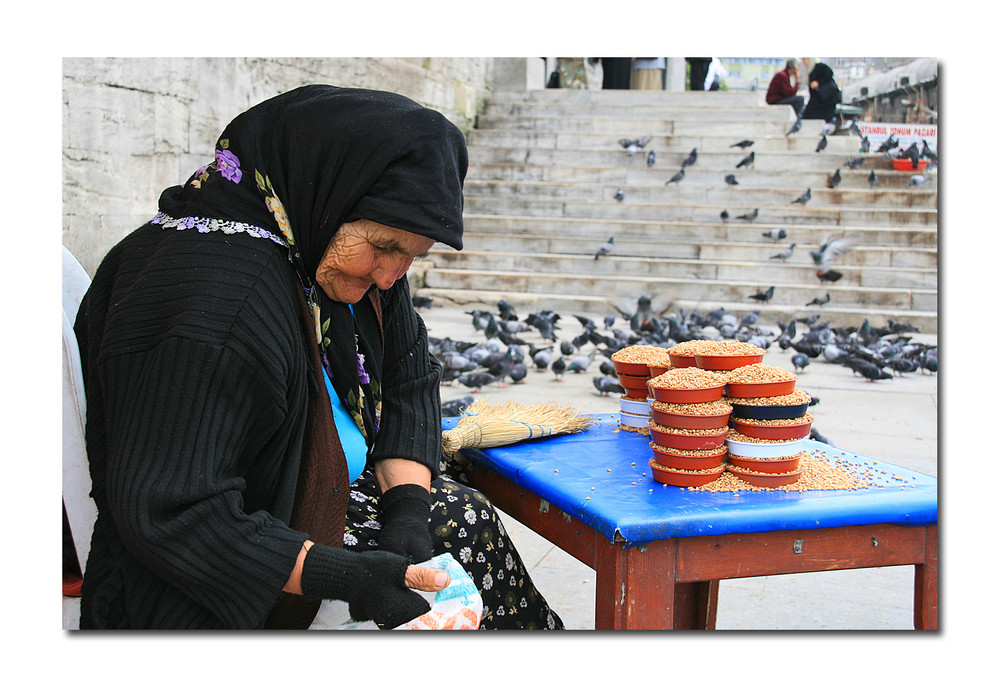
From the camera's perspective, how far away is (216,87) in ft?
17.1

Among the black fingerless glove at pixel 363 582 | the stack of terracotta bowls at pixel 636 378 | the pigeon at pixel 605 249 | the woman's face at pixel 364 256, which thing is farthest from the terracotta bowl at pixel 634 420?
the pigeon at pixel 605 249

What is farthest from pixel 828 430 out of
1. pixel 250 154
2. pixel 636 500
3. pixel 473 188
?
pixel 473 188

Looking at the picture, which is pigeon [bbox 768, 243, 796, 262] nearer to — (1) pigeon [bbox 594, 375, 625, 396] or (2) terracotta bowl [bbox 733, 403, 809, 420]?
(1) pigeon [bbox 594, 375, 625, 396]

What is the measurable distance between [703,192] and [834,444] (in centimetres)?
799

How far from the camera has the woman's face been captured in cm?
175

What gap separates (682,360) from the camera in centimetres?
232

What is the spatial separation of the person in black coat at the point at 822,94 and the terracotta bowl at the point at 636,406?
12123 millimetres

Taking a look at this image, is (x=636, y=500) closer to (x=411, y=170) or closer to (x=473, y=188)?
(x=411, y=170)

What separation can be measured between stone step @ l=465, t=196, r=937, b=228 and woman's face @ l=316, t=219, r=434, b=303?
35.3 feet

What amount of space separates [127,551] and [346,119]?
2.96 feet

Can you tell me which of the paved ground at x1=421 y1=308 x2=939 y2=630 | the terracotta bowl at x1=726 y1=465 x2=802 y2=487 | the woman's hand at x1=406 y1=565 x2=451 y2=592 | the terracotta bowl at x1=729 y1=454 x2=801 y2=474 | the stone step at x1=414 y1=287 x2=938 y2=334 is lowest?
the paved ground at x1=421 y1=308 x2=939 y2=630

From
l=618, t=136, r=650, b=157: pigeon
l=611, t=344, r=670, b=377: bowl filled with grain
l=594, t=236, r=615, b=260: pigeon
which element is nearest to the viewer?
l=611, t=344, r=670, b=377: bowl filled with grain

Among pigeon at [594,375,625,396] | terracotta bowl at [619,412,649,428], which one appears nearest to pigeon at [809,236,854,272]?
pigeon at [594,375,625,396]

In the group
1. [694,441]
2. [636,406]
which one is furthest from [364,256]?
[636,406]
